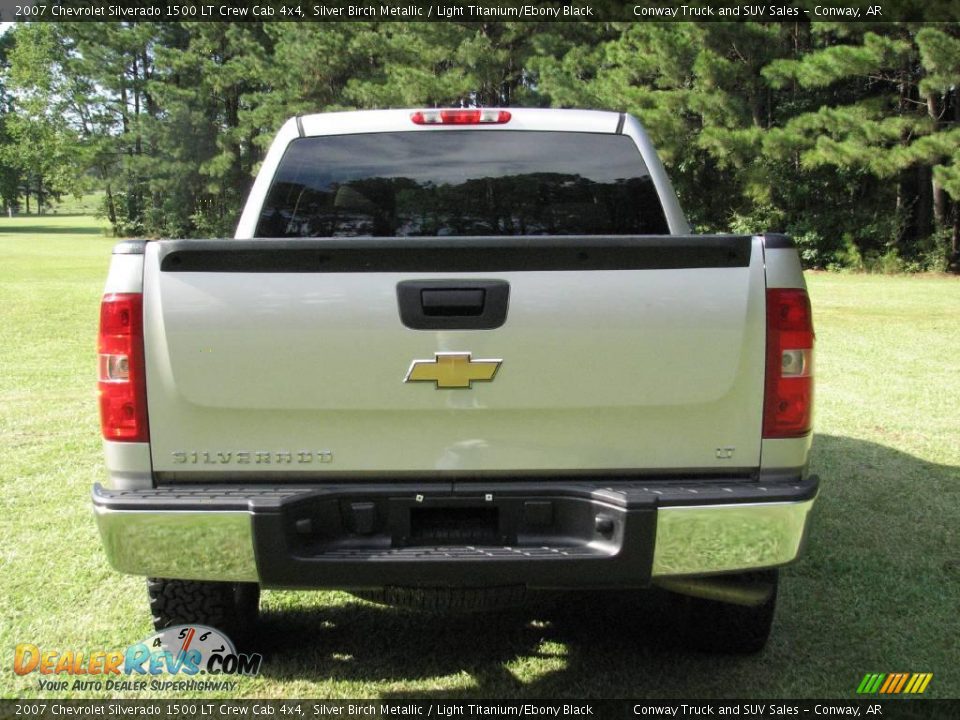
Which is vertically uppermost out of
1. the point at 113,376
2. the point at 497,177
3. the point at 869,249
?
the point at 497,177

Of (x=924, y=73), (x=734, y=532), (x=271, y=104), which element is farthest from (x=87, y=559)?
(x=271, y=104)

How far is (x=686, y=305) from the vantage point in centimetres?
256

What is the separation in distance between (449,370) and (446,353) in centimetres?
5

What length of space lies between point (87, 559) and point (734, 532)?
3203 mm

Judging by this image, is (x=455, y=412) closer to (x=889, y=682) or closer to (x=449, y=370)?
(x=449, y=370)

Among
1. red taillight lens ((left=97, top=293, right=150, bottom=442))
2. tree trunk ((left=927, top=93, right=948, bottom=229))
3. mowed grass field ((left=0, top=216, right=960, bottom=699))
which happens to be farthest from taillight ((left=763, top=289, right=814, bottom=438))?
tree trunk ((left=927, top=93, right=948, bottom=229))

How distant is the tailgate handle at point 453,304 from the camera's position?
254 cm

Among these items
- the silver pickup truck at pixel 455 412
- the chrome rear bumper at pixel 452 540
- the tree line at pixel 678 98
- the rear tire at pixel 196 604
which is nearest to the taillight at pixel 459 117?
the silver pickup truck at pixel 455 412

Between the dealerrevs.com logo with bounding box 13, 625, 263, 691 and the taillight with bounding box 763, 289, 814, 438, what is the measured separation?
78.6 inches

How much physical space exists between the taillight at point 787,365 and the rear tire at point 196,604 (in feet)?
6.15

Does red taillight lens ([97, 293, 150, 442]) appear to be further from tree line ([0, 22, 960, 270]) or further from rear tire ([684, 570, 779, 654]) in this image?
tree line ([0, 22, 960, 270])

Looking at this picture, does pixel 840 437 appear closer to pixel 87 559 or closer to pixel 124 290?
pixel 87 559

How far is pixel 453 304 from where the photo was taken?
8.37 feet

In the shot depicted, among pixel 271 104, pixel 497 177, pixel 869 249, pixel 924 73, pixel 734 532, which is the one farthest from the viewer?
pixel 271 104
